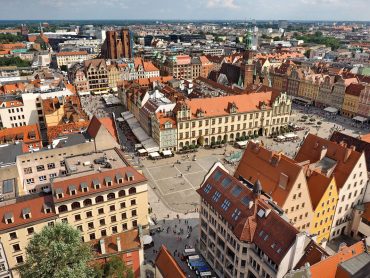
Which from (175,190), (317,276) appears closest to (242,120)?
(175,190)

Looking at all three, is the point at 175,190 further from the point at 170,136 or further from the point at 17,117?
the point at 17,117

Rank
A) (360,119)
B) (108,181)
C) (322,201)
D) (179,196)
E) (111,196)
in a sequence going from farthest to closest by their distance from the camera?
(360,119), (179,196), (322,201), (111,196), (108,181)

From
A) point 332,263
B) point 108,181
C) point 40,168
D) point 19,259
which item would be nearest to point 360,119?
point 332,263

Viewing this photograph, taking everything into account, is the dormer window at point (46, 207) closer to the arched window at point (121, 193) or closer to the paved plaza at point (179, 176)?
the arched window at point (121, 193)

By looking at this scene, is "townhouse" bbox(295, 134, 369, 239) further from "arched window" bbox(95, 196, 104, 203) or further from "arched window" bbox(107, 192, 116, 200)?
"arched window" bbox(95, 196, 104, 203)

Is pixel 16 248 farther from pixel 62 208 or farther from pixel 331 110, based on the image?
pixel 331 110

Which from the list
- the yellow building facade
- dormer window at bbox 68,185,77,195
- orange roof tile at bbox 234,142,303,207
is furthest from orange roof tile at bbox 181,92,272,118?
dormer window at bbox 68,185,77,195

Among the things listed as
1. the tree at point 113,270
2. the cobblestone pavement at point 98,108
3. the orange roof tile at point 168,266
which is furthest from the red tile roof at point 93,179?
the cobblestone pavement at point 98,108
